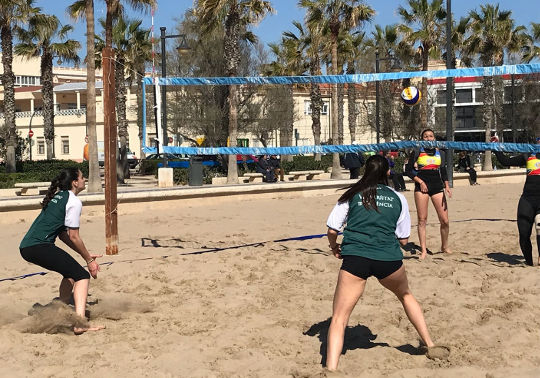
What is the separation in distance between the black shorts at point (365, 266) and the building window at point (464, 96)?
69196 mm

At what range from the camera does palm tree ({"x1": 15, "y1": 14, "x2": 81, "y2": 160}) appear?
94.7ft

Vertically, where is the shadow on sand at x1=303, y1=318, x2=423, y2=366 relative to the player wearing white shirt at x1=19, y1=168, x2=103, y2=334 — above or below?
below

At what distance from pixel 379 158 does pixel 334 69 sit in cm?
2108

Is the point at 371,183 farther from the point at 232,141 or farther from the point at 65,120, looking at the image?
the point at 65,120


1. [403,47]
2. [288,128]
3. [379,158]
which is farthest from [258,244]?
[288,128]

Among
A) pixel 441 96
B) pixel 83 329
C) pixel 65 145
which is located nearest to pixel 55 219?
pixel 83 329

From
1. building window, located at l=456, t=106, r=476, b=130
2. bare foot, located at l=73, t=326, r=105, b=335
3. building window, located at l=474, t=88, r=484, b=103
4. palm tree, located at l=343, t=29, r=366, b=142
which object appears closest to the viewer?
bare foot, located at l=73, t=326, r=105, b=335

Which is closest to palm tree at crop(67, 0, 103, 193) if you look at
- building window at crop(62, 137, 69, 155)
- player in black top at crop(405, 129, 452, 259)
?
player in black top at crop(405, 129, 452, 259)

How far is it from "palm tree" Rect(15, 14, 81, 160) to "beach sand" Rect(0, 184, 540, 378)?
2068 cm

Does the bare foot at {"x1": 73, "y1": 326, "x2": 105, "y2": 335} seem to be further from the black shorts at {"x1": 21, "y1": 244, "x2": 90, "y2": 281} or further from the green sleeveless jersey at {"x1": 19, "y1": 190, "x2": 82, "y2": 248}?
the green sleeveless jersey at {"x1": 19, "y1": 190, "x2": 82, "y2": 248}

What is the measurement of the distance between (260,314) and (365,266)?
6.30 ft

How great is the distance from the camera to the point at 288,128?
40594mm

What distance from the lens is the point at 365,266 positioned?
14.8ft

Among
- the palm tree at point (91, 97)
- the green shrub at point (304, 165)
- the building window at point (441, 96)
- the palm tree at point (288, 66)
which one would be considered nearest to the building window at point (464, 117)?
the building window at point (441, 96)
